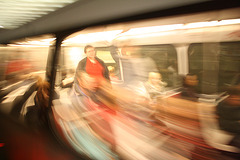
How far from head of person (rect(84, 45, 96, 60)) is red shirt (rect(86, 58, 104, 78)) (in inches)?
1.8

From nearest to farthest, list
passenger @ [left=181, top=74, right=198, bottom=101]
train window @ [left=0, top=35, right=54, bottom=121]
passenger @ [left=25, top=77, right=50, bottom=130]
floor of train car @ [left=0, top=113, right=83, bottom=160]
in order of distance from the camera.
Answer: passenger @ [left=181, top=74, right=198, bottom=101] → floor of train car @ [left=0, top=113, right=83, bottom=160] → passenger @ [left=25, top=77, right=50, bottom=130] → train window @ [left=0, top=35, right=54, bottom=121]

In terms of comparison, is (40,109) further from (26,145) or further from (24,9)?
(24,9)

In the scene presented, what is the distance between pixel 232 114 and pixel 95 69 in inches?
41.5

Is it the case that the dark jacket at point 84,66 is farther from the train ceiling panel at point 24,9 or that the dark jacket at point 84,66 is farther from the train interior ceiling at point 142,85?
the train ceiling panel at point 24,9

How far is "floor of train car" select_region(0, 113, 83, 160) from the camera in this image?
1.78 meters

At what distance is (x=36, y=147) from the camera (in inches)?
78.5

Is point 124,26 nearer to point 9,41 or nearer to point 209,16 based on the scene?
point 209,16

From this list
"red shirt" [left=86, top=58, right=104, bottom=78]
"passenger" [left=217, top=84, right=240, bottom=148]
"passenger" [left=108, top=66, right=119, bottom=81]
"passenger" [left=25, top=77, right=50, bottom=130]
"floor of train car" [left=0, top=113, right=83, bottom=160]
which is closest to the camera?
"passenger" [left=217, top=84, right=240, bottom=148]

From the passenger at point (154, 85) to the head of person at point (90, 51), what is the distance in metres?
0.58

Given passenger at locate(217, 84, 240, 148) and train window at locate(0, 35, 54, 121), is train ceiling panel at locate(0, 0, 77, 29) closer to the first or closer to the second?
train window at locate(0, 35, 54, 121)

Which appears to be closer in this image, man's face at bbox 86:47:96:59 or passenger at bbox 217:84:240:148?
passenger at bbox 217:84:240:148

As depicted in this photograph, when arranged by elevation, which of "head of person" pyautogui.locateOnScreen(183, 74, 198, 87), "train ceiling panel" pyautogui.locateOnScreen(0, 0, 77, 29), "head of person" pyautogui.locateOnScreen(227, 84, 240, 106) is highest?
"train ceiling panel" pyautogui.locateOnScreen(0, 0, 77, 29)

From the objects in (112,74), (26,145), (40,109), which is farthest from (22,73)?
(112,74)

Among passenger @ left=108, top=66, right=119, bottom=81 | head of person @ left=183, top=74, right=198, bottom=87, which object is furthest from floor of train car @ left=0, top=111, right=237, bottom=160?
passenger @ left=108, top=66, right=119, bottom=81
